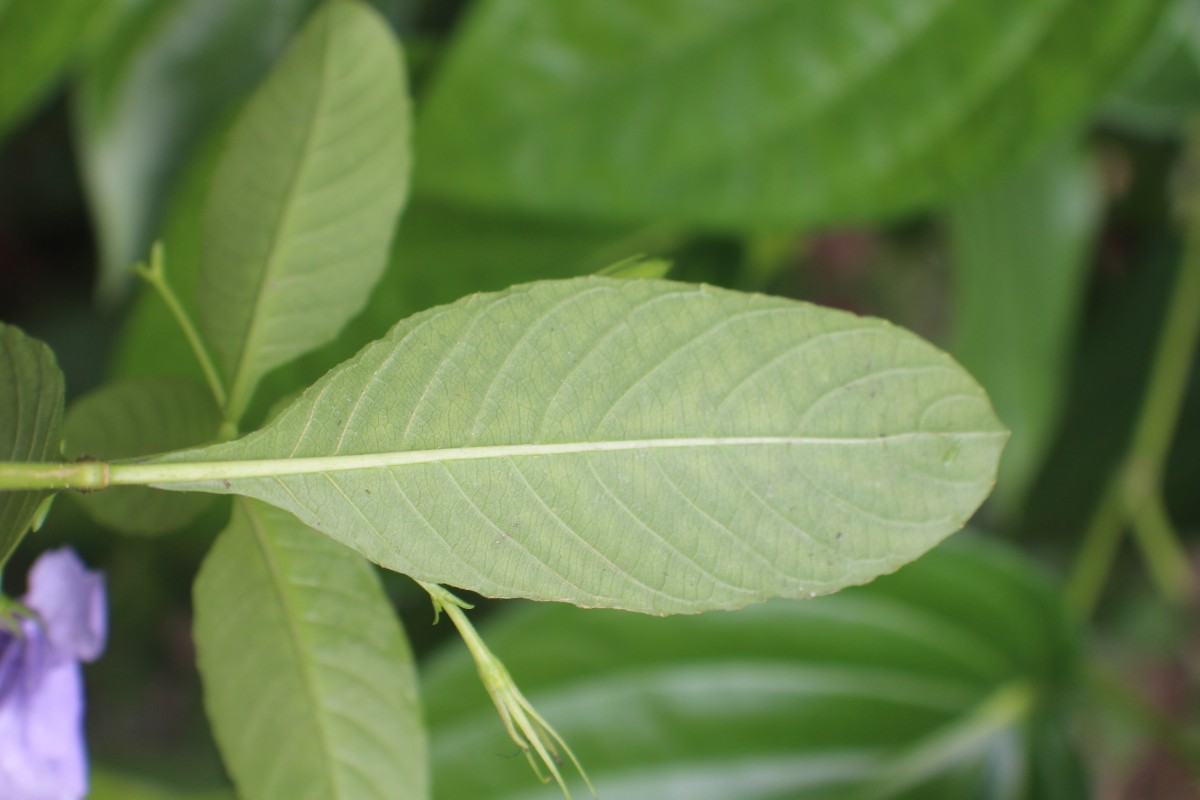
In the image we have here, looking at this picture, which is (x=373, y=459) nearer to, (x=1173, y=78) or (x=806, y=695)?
(x=806, y=695)

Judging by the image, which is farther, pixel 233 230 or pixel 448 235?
pixel 448 235

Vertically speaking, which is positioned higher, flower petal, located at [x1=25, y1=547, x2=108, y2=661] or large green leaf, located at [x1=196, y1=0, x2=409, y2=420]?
large green leaf, located at [x1=196, y1=0, x2=409, y2=420]

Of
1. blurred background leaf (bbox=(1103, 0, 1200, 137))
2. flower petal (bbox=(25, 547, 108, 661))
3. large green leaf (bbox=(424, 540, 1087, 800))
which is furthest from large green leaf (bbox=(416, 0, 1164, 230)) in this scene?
flower petal (bbox=(25, 547, 108, 661))

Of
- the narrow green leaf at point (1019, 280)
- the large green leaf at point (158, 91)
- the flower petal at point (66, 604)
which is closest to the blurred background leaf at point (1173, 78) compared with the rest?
the narrow green leaf at point (1019, 280)

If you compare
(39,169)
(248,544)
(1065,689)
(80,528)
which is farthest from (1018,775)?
(39,169)

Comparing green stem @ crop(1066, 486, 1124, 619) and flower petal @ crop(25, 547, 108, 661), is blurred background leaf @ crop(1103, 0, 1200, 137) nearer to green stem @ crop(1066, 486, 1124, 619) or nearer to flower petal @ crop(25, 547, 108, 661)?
green stem @ crop(1066, 486, 1124, 619)

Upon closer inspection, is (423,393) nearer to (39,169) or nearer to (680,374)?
(680,374)
